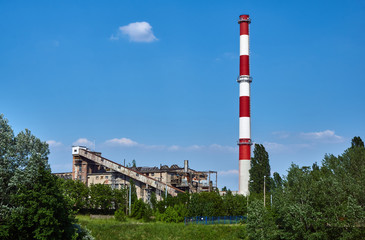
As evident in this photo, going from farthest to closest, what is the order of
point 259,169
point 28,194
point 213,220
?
point 259,169 → point 213,220 → point 28,194

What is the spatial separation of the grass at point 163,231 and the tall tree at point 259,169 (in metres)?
21.6

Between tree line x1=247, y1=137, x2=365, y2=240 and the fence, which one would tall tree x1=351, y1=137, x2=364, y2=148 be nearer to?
tree line x1=247, y1=137, x2=365, y2=240

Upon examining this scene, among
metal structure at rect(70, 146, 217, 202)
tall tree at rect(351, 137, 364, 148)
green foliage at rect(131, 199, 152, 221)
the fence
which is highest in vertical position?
tall tree at rect(351, 137, 364, 148)

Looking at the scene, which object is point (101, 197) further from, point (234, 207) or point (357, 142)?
point (357, 142)

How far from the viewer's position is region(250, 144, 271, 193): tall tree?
261ft

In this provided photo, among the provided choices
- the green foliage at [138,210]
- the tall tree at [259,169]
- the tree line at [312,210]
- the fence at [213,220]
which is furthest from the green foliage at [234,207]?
the tree line at [312,210]

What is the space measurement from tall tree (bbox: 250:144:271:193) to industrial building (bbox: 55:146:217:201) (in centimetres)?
1315

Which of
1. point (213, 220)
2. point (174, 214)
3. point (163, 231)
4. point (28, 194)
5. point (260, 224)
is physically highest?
point (28, 194)

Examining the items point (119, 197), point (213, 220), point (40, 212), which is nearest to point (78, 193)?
point (119, 197)

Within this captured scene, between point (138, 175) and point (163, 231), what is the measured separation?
2758 centimetres

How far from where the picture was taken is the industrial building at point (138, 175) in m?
83.2

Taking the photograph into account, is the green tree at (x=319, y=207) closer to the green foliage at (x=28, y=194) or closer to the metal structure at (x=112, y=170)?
the green foliage at (x=28, y=194)

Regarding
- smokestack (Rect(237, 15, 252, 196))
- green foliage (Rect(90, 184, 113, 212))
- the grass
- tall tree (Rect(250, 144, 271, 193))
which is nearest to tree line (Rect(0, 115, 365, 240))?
the grass

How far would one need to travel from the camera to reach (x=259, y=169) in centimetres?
7975
